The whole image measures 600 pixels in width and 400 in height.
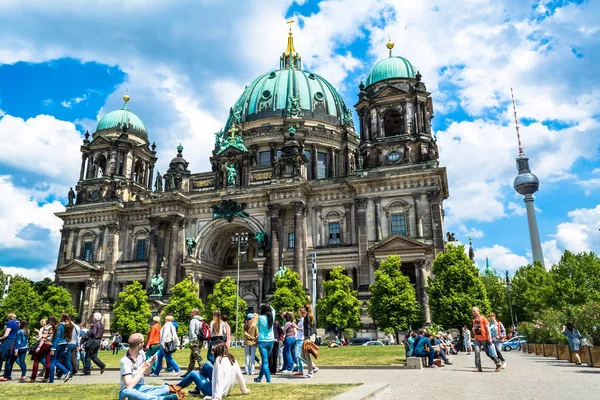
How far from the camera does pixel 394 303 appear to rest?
37031 millimetres

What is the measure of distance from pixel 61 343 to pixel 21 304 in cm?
4500

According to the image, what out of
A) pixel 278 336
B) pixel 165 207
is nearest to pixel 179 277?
pixel 165 207

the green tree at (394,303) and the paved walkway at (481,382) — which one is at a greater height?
the green tree at (394,303)

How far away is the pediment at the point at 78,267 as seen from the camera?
54094 millimetres

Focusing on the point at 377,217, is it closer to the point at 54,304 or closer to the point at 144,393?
the point at 54,304

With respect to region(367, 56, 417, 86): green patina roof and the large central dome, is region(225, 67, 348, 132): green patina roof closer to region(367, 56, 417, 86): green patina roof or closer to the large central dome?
the large central dome

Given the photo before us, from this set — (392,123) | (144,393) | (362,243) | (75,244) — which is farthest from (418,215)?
(75,244)

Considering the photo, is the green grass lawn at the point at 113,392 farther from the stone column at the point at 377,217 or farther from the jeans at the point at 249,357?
the stone column at the point at 377,217

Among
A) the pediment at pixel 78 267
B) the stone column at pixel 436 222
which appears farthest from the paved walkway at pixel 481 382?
the pediment at pixel 78 267

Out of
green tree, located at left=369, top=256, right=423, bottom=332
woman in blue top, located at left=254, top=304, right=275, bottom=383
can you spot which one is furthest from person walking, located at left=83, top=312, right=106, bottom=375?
green tree, located at left=369, top=256, right=423, bottom=332

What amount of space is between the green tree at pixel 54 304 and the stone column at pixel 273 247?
67.5 ft

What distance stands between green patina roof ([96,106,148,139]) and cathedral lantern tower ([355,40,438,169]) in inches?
1223

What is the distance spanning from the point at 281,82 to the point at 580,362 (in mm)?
54267

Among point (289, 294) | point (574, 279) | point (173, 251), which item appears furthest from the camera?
point (173, 251)
